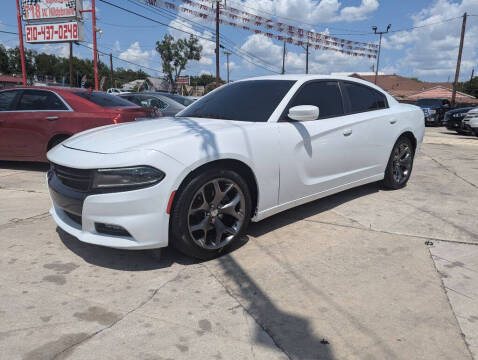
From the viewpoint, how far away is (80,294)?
Result: 2.59 m

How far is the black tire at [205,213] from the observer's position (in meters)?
2.83

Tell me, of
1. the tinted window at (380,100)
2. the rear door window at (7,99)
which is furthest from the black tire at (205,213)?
the rear door window at (7,99)

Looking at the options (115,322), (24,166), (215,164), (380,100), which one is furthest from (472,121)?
(115,322)

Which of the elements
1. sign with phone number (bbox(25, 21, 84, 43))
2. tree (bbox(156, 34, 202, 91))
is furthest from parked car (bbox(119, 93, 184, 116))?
tree (bbox(156, 34, 202, 91))

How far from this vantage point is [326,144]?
12.7 ft

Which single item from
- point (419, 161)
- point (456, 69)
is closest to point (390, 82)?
point (456, 69)

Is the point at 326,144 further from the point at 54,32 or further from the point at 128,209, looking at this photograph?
the point at 54,32

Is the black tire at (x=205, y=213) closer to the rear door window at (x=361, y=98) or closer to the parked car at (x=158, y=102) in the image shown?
the rear door window at (x=361, y=98)

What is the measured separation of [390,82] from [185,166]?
7540 cm

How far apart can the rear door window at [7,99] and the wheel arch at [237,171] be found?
198 inches

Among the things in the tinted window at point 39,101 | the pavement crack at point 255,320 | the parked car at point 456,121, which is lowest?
the pavement crack at point 255,320

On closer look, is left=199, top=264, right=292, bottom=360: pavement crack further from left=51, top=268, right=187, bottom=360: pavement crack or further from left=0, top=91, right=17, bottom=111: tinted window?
left=0, top=91, right=17, bottom=111: tinted window

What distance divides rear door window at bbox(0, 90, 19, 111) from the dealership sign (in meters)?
9.54

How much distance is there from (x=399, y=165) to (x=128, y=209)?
13.4 feet
